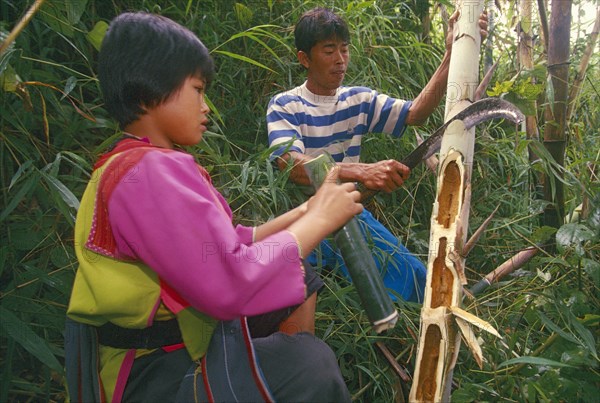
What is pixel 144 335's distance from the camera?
105 centimetres

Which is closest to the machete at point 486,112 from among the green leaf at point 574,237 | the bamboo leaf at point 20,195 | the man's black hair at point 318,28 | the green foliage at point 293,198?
the green foliage at point 293,198

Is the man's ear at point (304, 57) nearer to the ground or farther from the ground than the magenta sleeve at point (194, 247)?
farther from the ground

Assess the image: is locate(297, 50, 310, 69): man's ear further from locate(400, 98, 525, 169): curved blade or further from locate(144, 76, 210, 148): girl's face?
locate(144, 76, 210, 148): girl's face

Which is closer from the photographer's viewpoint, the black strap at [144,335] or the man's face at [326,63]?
the black strap at [144,335]

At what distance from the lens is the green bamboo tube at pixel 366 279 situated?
1.18 m

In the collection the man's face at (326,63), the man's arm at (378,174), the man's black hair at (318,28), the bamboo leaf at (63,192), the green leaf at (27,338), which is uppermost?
the man's black hair at (318,28)

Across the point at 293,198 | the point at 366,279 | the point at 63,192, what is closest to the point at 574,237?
the point at 366,279

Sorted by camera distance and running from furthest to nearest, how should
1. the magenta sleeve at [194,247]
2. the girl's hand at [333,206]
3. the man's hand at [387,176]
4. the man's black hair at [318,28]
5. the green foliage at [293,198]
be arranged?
the man's black hair at [318,28] → the man's hand at [387,176] → the green foliage at [293,198] → the girl's hand at [333,206] → the magenta sleeve at [194,247]

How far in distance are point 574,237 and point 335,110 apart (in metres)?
1.07

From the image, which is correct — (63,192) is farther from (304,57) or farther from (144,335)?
(304,57)

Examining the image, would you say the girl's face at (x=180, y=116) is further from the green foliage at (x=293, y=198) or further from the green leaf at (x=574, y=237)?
the green leaf at (x=574, y=237)

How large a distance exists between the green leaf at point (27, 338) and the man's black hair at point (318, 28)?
4.64 feet

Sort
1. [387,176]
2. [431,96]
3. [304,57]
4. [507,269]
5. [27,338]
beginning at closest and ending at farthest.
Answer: [27,338], [387,176], [507,269], [431,96], [304,57]

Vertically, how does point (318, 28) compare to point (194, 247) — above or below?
above
